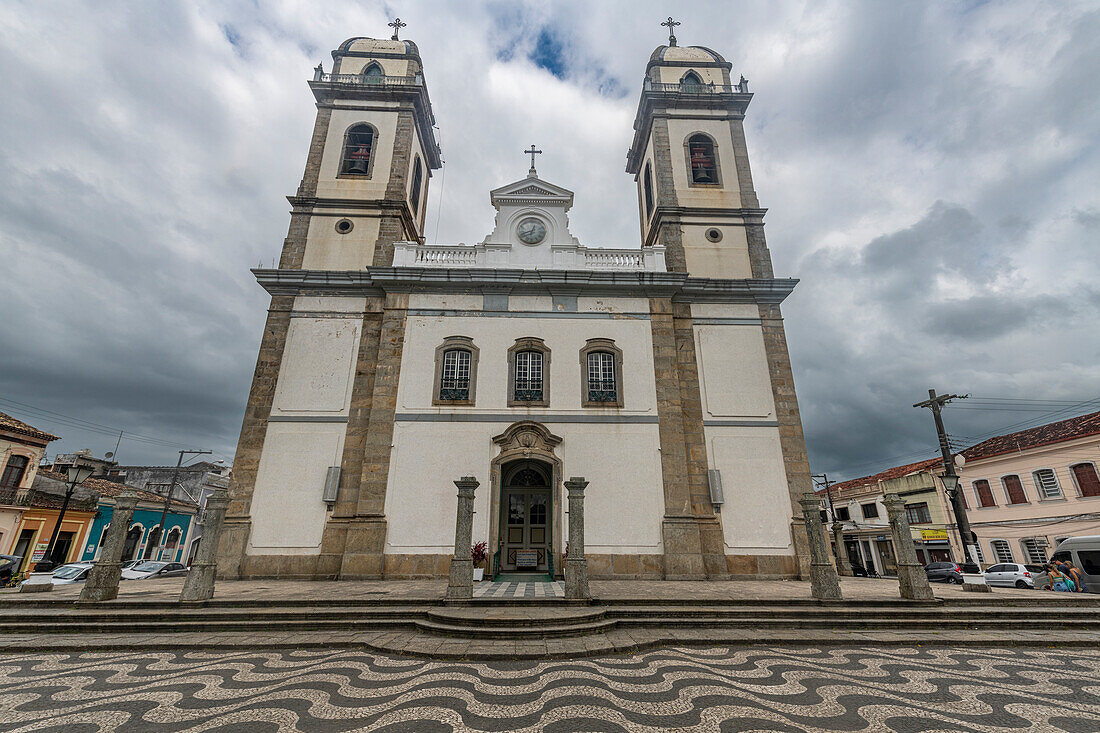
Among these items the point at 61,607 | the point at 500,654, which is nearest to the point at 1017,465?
the point at 500,654

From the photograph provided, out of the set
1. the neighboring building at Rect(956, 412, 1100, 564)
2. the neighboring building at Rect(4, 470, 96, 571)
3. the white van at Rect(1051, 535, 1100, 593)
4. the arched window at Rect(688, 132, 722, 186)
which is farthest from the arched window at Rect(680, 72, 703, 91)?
the neighboring building at Rect(4, 470, 96, 571)

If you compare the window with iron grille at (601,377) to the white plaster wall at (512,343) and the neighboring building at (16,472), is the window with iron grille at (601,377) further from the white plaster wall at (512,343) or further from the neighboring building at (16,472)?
the neighboring building at (16,472)

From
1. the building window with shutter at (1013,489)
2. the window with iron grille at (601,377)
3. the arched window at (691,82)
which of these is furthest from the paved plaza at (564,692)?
the building window with shutter at (1013,489)

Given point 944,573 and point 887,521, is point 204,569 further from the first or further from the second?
point 887,521

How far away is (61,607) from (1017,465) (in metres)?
31.5

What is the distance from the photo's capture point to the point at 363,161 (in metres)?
16.1

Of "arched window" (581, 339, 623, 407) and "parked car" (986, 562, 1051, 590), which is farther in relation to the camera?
"parked car" (986, 562, 1051, 590)

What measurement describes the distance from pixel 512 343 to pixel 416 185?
28.7 ft

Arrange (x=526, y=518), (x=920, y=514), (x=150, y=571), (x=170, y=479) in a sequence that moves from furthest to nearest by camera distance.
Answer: (x=170, y=479), (x=920, y=514), (x=150, y=571), (x=526, y=518)

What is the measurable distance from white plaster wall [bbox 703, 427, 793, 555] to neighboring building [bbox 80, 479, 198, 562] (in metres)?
25.8

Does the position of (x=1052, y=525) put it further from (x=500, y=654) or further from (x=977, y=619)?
(x=500, y=654)

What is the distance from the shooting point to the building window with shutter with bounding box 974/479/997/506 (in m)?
22.2

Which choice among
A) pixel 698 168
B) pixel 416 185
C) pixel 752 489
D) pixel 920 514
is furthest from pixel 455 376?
pixel 920 514

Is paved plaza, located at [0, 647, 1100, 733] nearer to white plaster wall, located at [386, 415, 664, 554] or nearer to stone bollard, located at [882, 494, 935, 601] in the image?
stone bollard, located at [882, 494, 935, 601]
